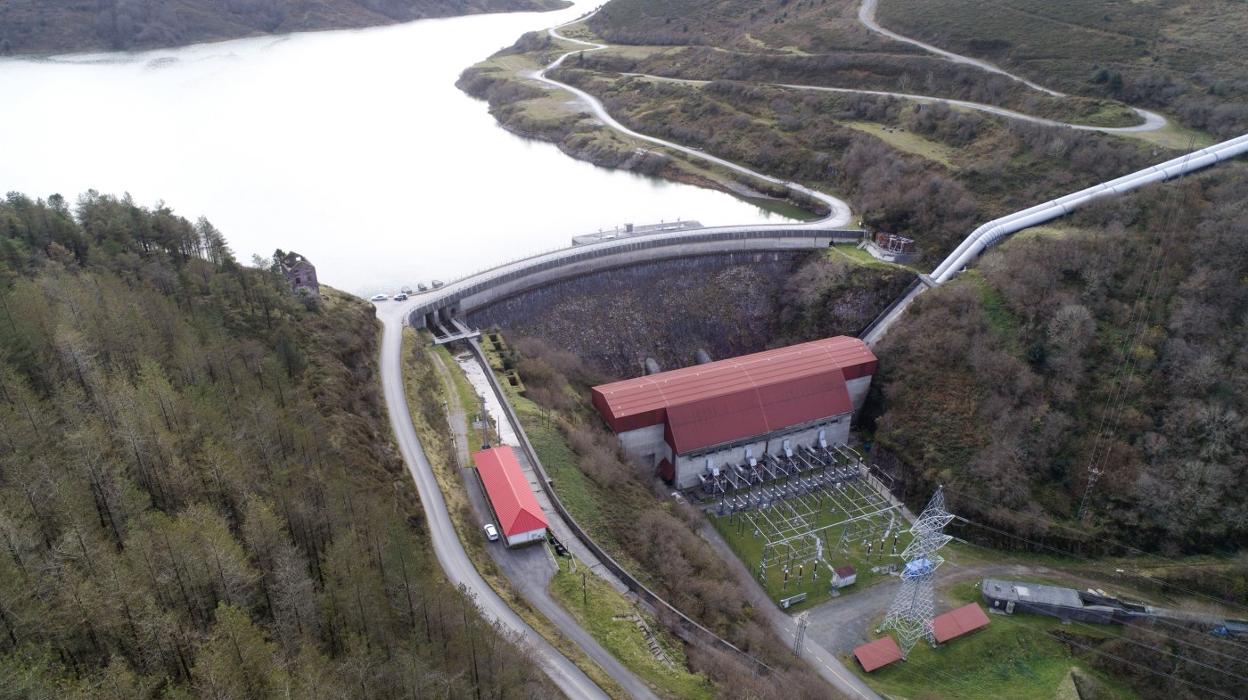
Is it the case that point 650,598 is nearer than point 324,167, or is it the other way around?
point 650,598

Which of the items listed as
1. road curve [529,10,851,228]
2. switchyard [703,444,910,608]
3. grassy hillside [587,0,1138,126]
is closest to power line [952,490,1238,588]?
switchyard [703,444,910,608]

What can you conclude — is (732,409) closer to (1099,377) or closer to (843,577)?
(843,577)

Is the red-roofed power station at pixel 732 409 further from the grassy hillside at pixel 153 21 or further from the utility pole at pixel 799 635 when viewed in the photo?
the grassy hillside at pixel 153 21

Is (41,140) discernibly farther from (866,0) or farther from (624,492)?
(866,0)

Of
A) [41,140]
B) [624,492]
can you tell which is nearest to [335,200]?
[41,140]

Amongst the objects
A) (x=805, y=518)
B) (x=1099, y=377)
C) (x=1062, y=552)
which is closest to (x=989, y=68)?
(x=1099, y=377)

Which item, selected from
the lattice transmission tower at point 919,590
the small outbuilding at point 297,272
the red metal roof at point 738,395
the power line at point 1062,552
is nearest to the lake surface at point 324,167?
the small outbuilding at point 297,272

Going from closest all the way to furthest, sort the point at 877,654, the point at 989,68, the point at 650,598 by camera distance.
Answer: the point at 650,598, the point at 877,654, the point at 989,68
